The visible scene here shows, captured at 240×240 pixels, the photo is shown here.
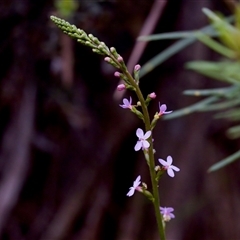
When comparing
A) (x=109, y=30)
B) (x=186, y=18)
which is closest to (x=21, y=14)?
(x=109, y=30)

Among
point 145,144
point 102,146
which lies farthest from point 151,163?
point 102,146

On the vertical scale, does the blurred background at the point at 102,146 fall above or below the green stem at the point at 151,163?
above

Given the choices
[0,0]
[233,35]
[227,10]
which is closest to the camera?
[233,35]

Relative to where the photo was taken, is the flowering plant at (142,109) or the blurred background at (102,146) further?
the blurred background at (102,146)

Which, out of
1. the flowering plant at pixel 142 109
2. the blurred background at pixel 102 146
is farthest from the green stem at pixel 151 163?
the blurred background at pixel 102 146

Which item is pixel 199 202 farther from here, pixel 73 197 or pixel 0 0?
pixel 0 0

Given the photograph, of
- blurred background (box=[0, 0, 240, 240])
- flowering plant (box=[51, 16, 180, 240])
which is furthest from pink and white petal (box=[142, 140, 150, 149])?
blurred background (box=[0, 0, 240, 240])

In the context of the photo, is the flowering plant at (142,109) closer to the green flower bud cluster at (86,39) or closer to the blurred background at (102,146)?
the green flower bud cluster at (86,39)

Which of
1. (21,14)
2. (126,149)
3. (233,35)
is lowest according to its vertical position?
(233,35)
